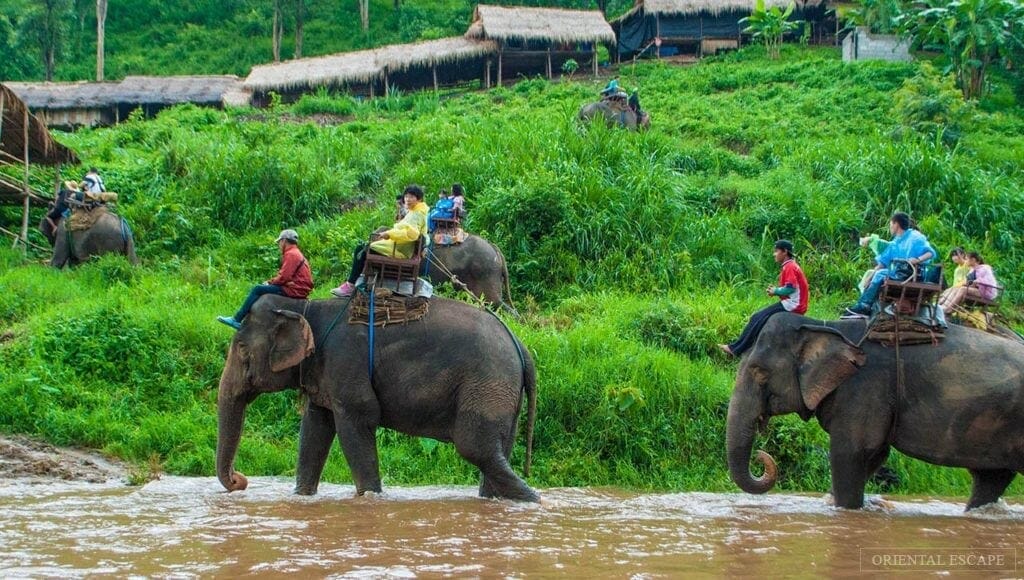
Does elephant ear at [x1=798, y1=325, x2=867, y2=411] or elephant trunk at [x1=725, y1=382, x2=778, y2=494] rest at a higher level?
elephant ear at [x1=798, y1=325, x2=867, y2=411]

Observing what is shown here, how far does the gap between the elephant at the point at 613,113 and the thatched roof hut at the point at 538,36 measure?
467 inches

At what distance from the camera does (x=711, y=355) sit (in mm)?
12469

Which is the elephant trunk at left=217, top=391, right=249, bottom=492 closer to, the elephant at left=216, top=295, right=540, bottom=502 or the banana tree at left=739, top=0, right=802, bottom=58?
the elephant at left=216, top=295, right=540, bottom=502

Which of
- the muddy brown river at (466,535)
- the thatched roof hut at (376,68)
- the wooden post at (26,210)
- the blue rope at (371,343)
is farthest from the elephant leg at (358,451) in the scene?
the thatched roof hut at (376,68)

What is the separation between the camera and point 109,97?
31.2 meters

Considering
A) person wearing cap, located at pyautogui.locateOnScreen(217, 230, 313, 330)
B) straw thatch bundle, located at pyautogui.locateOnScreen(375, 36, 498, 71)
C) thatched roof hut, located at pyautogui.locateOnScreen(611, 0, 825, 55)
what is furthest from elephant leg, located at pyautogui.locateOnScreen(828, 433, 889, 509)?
thatched roof hut, located at pyautogui.locateOnScreen(611, 0, 825, 55)

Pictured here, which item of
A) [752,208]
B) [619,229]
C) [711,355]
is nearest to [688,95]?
[752,208]

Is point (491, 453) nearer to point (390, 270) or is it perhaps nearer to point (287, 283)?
point (390, 270)

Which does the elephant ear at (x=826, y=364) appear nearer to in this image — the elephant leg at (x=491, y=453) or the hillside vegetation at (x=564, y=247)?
the hillside vegetation at (x=564, y=247)

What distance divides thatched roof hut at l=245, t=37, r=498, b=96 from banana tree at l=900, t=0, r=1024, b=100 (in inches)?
448

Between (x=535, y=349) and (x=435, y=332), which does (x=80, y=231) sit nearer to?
(x=535, y=349)

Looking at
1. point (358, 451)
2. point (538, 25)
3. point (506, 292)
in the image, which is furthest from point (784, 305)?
point (538, 25)

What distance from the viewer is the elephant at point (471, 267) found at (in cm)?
1328

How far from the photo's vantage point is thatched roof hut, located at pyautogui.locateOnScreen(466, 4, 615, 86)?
32281mm
